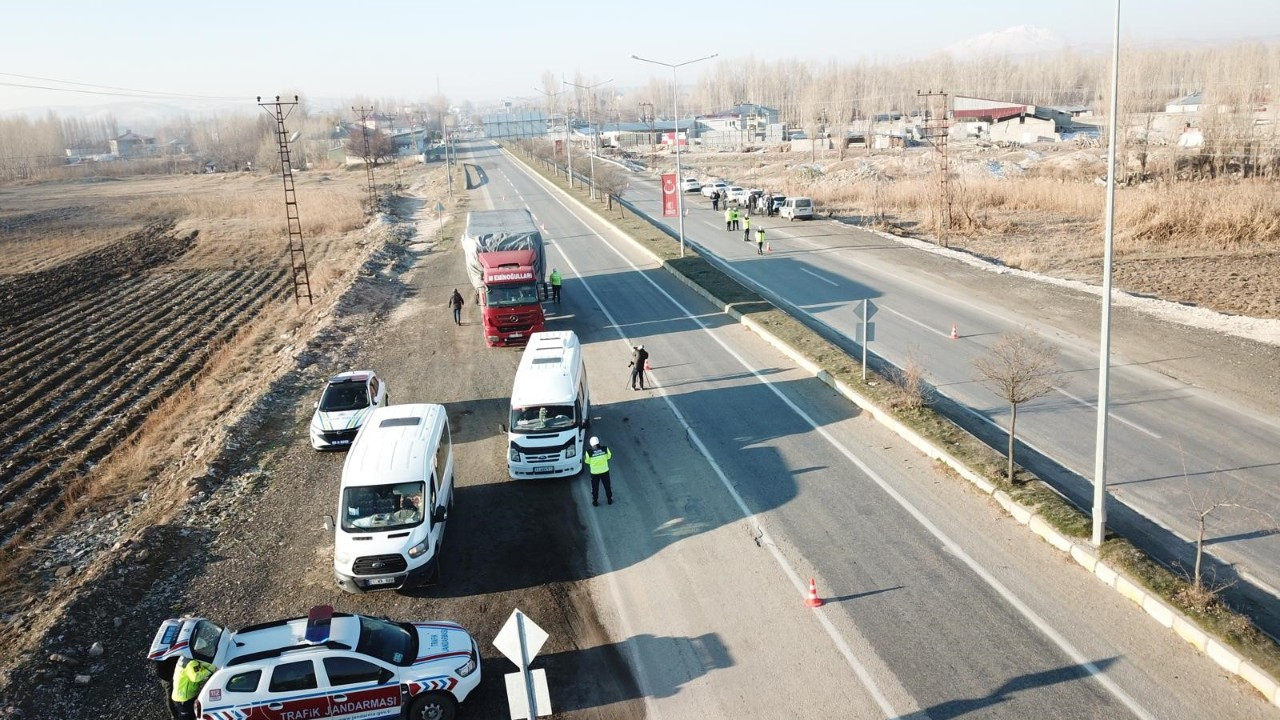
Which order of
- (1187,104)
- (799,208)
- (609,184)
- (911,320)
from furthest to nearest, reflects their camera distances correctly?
(1187,104), (609,184), (799,208), (911,320)

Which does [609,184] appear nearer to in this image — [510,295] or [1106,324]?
[510,295]

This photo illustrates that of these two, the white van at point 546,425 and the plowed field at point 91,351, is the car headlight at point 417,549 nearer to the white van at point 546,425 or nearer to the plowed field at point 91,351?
the white van at point 546,425

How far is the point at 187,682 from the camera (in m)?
10.3

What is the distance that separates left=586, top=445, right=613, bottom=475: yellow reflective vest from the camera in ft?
52.2

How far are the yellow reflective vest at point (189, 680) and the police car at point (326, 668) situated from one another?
0.57 feet

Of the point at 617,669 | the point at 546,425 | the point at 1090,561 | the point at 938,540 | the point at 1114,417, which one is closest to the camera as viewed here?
the point at 617,669

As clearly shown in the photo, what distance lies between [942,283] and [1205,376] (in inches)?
498

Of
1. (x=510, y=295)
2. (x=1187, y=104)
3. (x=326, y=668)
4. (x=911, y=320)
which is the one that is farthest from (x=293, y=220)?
(x=1187, y=104)

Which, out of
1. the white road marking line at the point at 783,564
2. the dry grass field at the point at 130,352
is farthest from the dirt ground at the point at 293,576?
the white road marking line at the point at 783,564

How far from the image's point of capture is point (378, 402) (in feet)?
67.6

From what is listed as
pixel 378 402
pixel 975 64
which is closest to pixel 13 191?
pixel 378 402

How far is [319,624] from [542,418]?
7.37 meters

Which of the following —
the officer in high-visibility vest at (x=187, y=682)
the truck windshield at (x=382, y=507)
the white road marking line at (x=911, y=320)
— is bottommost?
the officer in high-visibility vest at (x=187, y=682)

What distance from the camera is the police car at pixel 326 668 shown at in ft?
33.4
